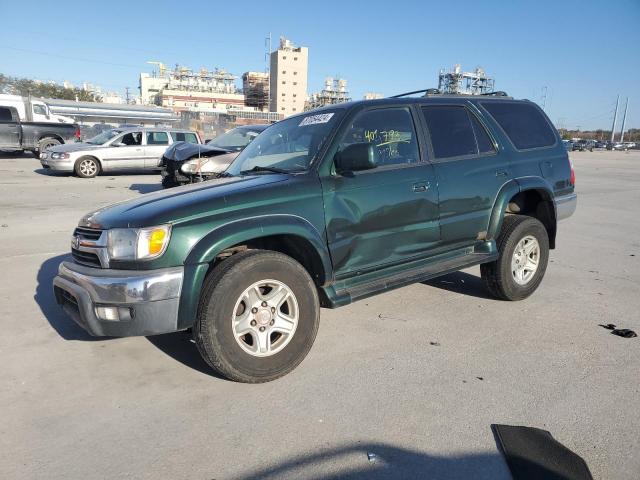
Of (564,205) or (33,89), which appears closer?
(564,205)

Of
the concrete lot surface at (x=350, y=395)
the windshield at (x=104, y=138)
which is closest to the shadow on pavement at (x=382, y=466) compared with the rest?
the concrete lot surface at (x=350, y=395)

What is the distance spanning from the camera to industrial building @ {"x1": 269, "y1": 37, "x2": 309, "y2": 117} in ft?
436

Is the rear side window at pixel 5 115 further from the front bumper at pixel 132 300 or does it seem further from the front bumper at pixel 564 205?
the front bumper at pixel 564 205

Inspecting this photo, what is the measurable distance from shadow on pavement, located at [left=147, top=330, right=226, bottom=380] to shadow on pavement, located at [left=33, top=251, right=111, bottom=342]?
0.45 meters

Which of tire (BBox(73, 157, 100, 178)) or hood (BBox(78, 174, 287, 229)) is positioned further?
tire (BBox(73, 157, 100, 178))

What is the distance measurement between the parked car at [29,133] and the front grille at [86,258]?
18.6 m

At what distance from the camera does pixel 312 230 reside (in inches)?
129

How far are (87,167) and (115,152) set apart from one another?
3.26 ft

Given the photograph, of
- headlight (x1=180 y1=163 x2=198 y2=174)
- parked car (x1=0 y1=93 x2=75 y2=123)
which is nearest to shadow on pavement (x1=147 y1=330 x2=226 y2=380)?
headlight (x1=180 y1=163 x2=198 y2=174)

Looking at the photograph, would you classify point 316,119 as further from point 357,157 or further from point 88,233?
point 88,233

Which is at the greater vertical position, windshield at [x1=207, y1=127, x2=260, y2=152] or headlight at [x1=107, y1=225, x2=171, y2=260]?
windshield at [x1=207, y1=127, x2=260, y2=152]

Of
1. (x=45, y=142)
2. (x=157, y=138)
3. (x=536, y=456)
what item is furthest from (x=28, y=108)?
(x=536, y=456)

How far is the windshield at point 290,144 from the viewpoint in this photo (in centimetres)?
371

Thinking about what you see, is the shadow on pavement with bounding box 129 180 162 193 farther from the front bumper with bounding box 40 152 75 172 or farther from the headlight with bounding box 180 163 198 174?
the headlight with bounding box 180 163 198 174
